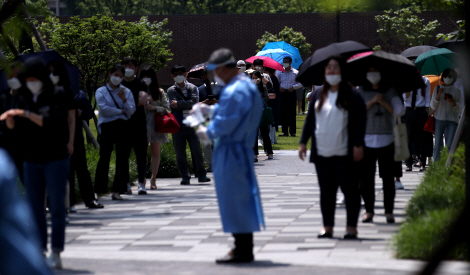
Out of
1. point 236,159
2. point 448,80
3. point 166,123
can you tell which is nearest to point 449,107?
point 448,80

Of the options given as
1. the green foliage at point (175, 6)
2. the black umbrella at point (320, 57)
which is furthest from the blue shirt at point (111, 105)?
the green foliage at point (175, 6)

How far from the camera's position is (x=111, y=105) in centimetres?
1060

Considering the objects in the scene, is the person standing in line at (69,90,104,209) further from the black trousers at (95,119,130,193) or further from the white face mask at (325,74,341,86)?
the white face mask at (325,74,341,86)

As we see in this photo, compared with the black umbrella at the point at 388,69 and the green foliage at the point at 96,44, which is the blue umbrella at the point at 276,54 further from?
the black umbrella at the point at 388,69

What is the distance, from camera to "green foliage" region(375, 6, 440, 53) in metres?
43.7

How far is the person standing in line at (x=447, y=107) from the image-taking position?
13500 mm

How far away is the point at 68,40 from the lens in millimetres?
16641

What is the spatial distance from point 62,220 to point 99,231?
1868 mm

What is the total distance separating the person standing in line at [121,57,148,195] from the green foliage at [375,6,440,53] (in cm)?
3365

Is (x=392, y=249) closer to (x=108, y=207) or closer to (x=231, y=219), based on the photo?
(x=231, y=219)

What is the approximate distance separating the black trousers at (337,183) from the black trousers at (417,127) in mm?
6488

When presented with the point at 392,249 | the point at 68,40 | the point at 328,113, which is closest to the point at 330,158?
the point at 328,113

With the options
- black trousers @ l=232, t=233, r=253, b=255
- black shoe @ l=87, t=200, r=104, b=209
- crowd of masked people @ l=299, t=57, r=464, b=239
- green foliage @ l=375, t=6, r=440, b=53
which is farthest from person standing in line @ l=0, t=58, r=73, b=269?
green foliage @ l=375, t=6, r=440, b=53

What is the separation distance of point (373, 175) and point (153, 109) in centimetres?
450
